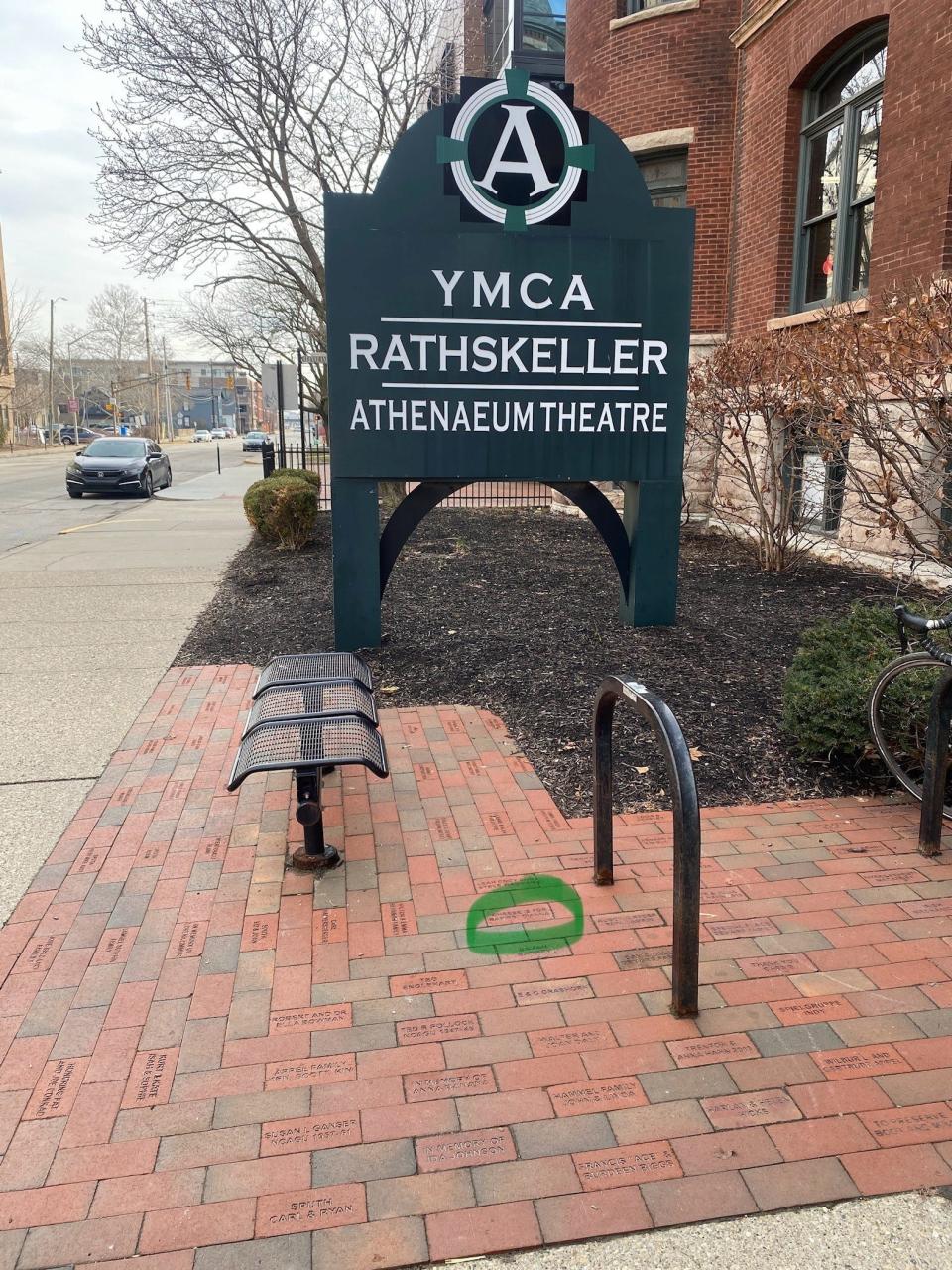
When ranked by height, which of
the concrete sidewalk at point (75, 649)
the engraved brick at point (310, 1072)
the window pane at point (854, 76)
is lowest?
the engraved brick at point (310, 1072)

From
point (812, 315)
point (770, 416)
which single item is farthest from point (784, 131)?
point (770, 416)

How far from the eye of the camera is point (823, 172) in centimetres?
1140

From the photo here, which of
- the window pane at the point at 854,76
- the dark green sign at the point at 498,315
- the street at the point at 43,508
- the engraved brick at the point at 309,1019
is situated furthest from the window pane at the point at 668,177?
the engraved brick at the point at 309,1019

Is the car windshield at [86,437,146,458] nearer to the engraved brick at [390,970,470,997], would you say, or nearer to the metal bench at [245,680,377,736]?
the metal bench at [245,680,377,736]

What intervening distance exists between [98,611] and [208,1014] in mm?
6305

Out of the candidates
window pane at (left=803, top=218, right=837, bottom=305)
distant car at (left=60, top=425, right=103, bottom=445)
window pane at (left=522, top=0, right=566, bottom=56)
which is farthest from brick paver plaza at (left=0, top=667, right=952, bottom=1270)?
distant car at (left=60, top=425, right=103, bottom=445)

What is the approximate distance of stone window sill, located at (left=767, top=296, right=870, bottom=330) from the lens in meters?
9.21

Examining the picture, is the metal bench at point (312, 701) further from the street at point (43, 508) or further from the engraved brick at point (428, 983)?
the street at point (43, 508)

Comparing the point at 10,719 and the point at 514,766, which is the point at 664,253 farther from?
the point at 10,719

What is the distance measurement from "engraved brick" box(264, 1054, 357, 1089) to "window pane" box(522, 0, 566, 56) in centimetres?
2134

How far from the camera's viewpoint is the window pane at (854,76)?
1014 cm

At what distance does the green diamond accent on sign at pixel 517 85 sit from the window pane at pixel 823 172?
654 cm

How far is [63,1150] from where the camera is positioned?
228 centimetres

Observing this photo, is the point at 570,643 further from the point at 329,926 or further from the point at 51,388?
the point at 51,388
